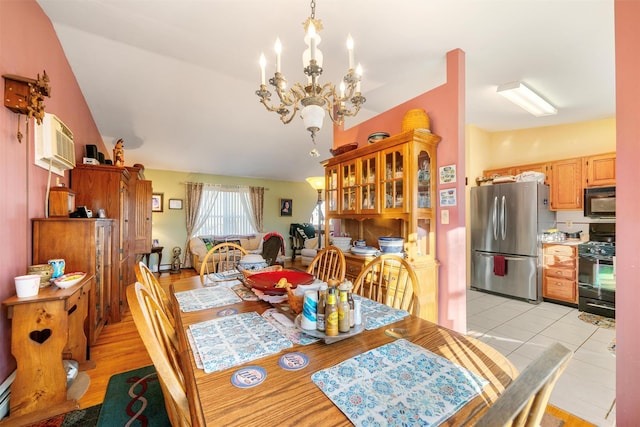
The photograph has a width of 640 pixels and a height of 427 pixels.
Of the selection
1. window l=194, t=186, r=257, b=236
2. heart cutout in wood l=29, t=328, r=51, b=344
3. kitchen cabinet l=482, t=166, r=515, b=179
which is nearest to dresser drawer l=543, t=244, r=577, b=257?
kitchen cabinet l=482, t=166, r=515, b=179

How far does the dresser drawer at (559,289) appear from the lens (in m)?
3.43

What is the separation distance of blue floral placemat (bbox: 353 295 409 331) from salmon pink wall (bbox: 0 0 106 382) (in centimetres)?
223

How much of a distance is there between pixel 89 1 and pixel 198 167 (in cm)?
430

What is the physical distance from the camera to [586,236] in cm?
367

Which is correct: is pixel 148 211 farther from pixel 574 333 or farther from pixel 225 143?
pixel 574 333

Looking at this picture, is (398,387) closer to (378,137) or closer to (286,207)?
(378,137)

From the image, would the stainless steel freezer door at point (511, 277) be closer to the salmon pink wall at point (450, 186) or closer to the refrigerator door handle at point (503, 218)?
the refrigerator door handle at point (503, 218)

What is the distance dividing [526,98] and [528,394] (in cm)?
363

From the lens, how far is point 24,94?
171 cm

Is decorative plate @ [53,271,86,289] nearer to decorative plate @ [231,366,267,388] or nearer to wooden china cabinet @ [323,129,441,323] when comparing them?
decorative plate @ [231,366,267,388]

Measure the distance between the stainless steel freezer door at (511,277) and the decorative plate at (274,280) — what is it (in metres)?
3.56

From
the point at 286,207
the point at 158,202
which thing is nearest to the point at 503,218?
the point at 286,207

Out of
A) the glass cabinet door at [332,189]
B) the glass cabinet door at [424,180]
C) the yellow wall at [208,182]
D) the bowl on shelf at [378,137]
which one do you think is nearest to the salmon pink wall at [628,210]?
the glass cabinet door at [424,180]

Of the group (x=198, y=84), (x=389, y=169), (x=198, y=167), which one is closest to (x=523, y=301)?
(x=389, y=169)
